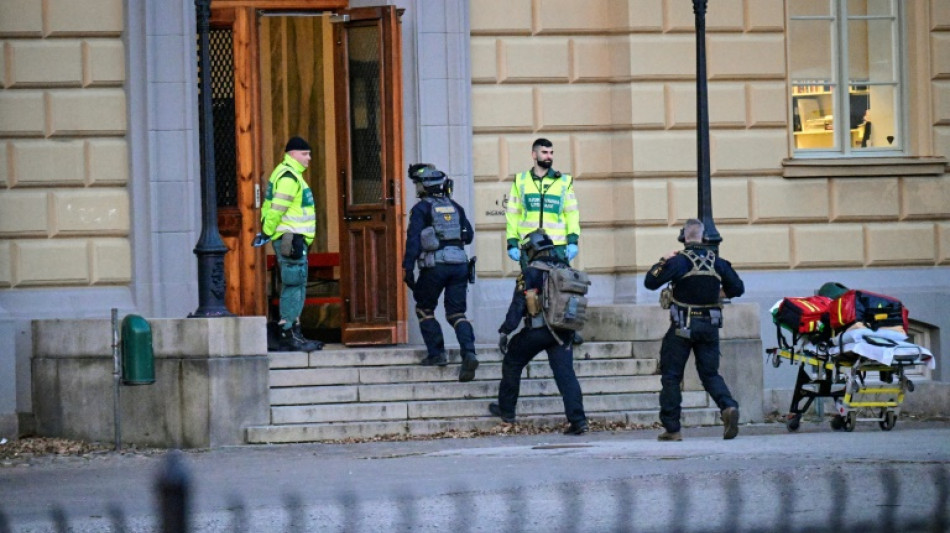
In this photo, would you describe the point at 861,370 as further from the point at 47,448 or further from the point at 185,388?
the point at 47,448

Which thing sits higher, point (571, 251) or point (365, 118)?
point (365, 118)

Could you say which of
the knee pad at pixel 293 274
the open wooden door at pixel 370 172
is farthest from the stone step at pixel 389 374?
the open wooden door at pixel 370 172

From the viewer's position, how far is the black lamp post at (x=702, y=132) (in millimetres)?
14867

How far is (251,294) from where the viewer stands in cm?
1628

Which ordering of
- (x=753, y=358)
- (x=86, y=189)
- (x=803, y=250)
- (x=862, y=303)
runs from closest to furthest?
1. (x=862, y=303)
2. (x=753, y=358)
3. (x=86, y=189)
4. (x=803, y=250)

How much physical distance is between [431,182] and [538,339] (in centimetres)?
185

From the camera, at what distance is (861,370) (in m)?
13.4

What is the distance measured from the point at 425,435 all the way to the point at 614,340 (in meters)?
2.48

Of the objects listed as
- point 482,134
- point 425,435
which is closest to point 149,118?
point 482,134

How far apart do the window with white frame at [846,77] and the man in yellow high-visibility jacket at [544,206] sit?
375cm

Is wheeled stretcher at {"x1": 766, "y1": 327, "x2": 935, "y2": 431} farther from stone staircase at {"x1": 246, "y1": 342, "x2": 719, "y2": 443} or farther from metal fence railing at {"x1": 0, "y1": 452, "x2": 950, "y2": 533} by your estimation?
metal fence railing at {"x1": 0, "y1": 452, "x2": 950, "y2": 533}

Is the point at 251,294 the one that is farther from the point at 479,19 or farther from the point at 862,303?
the point at 862,303

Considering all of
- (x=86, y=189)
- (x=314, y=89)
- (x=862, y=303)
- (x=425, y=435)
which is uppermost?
(x=314, y=89)

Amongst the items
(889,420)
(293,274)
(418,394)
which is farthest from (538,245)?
(889,420)
